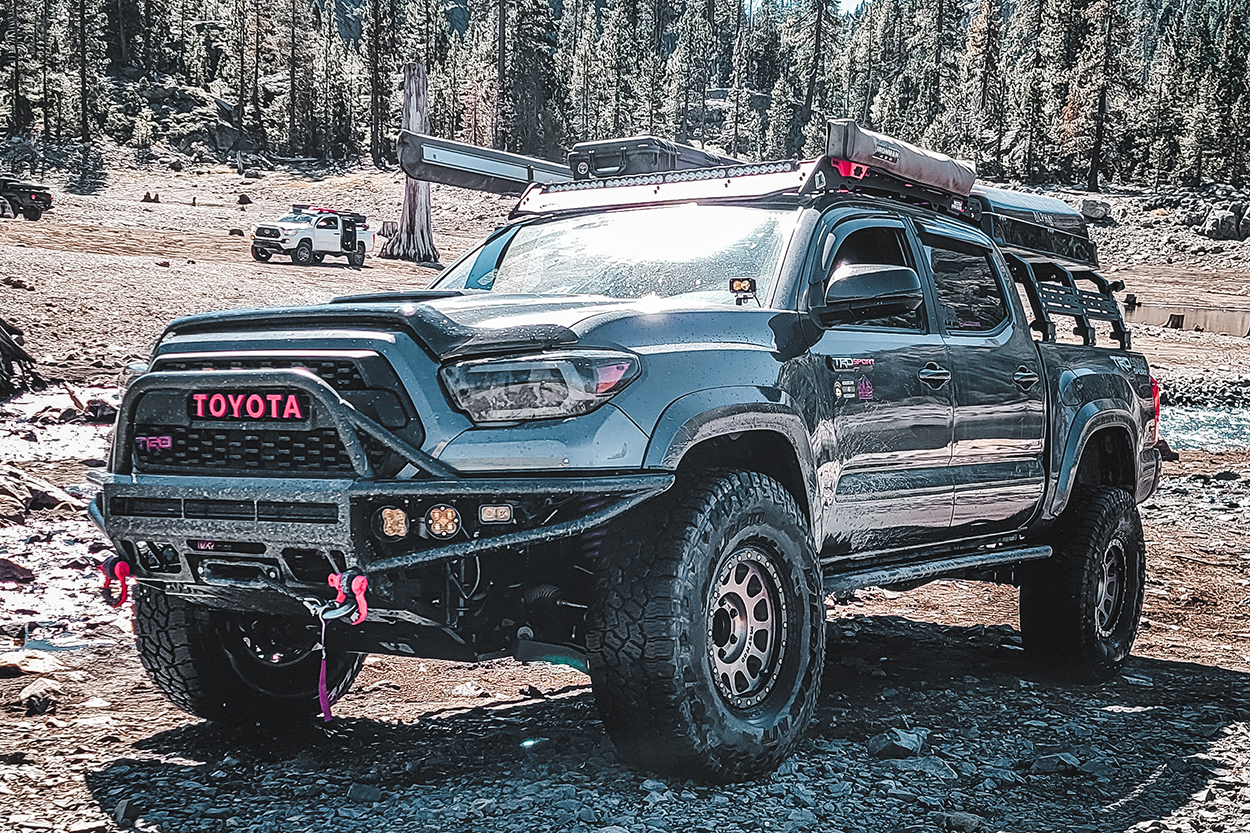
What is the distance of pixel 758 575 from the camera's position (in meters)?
4.47

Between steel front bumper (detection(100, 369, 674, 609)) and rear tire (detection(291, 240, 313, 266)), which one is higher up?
rear tire (detection(291, 240, 313, 266))

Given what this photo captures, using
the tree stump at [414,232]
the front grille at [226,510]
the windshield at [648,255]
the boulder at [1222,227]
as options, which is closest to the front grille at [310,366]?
the front grille at [226,510]

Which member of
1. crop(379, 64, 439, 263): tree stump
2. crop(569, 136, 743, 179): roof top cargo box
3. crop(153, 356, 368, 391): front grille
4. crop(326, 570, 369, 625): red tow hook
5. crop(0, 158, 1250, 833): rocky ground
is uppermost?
crop(379, 64, 439, 263): tree stump

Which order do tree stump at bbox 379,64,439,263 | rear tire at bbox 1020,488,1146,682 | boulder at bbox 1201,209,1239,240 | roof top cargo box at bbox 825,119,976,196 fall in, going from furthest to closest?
1. boulder at bbox 1201,209,1239,240
2. tree stump at bbox 379,64,439,263
3. rear tire at bbox 1020,488,1146,682
4. roof top cargo box at bbox 825,119,976,196

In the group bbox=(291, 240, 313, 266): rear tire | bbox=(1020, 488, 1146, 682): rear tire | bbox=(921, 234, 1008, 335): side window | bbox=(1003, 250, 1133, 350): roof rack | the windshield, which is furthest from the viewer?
bbox=(291, 240, 313, 266): rear tire

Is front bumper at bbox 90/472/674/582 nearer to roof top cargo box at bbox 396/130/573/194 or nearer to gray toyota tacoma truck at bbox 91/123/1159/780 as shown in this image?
gray toyota tacoma truck at bbox 91/123/1159/780

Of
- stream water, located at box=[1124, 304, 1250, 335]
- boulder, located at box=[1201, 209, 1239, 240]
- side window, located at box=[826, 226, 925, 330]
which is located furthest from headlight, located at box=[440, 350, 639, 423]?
boulder, located at box=[1201, 209, 1239, 240]

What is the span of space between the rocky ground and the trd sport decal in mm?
1227

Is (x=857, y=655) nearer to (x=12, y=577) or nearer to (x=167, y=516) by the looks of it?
(x=167, y=516)

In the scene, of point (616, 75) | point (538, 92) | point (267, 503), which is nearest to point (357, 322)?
point (267, 503)

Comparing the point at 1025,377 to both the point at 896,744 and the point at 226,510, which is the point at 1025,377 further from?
the point at 226,510

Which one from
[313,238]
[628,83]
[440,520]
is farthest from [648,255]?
[628,83]

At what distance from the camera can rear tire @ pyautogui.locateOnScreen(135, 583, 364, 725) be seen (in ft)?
15.3

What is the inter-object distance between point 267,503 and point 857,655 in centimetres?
372
